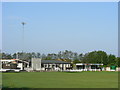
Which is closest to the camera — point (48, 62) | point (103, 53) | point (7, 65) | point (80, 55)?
point (7, 65)

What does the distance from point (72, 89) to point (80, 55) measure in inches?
3843

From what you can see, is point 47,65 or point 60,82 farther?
point 47,65

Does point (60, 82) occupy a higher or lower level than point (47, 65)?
higher

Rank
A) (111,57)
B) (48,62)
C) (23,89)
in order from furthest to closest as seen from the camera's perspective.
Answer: (111,57)
(48,62)
(23,89)

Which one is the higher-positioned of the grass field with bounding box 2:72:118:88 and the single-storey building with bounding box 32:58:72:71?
the grass field with bounding box 2:72:118:88

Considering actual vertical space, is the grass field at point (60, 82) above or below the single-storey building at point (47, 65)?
above

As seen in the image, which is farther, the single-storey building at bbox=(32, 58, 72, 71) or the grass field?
the single-storey building at bbox=(32, 58, 72, 71)

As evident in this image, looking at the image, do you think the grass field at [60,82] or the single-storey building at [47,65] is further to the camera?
the single-storey building at [47,65]

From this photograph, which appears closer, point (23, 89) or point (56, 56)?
point (23, 89)

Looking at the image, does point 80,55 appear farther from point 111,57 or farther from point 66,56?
point 111,57

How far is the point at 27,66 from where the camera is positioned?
203 feet

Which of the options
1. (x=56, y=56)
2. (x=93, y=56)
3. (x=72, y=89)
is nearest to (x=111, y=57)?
(x=93, y=56)

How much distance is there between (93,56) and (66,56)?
78.9ft

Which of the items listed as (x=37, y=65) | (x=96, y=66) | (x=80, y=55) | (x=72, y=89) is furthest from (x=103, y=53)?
(x=72, y=89)
